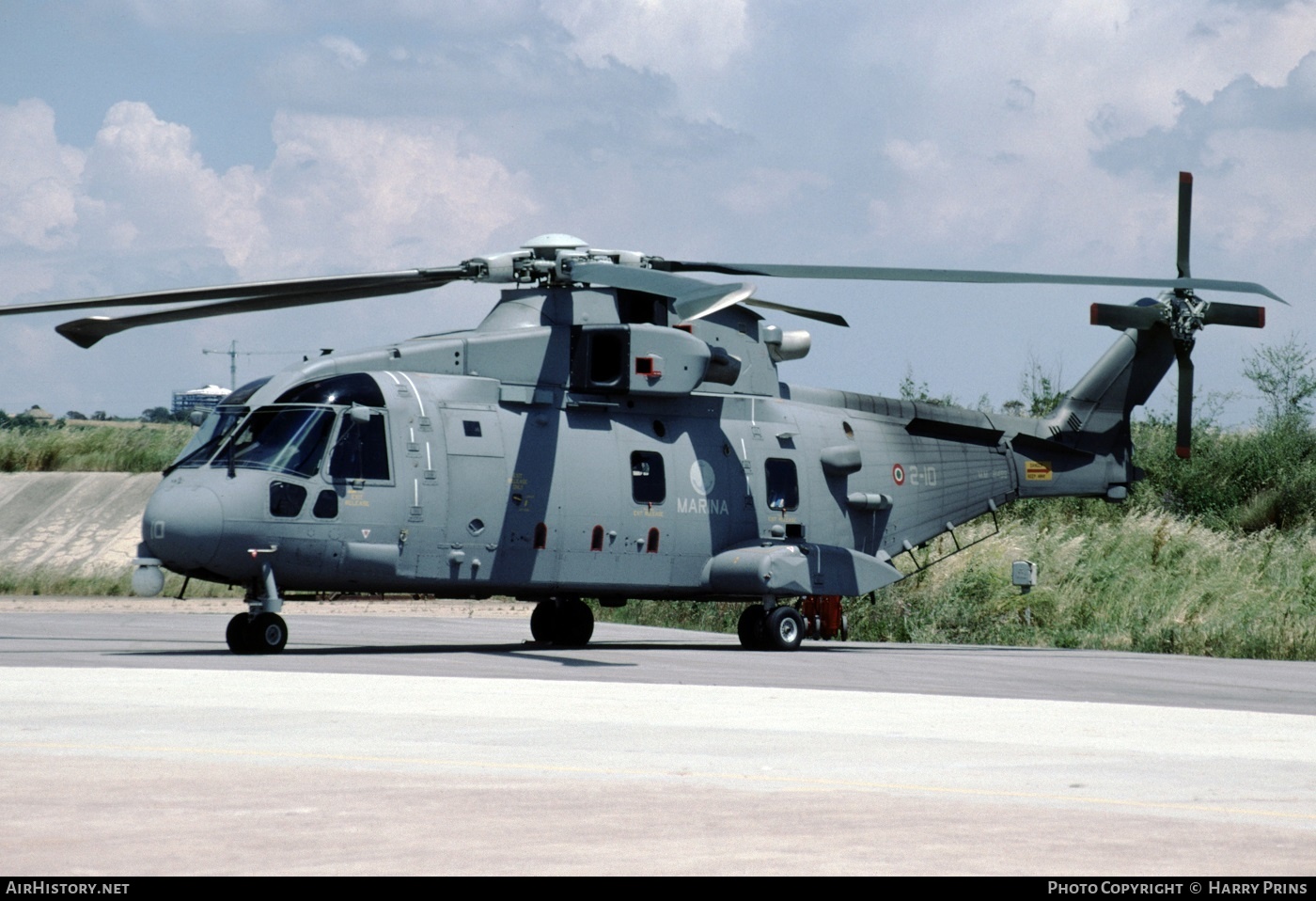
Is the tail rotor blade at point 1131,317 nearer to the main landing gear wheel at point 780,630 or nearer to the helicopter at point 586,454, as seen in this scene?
the helicopter at point 586,454

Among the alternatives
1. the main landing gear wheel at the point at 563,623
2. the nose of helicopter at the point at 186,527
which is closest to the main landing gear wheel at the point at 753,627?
the main landing gear wheel at the point at 563,623

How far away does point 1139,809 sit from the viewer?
8062mm

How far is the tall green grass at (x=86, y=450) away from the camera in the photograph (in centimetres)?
5122

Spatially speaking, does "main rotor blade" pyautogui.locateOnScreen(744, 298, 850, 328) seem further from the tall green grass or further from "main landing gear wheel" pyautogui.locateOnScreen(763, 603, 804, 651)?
the tall green grass

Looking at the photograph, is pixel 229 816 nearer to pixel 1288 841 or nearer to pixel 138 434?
pixel 1288 841

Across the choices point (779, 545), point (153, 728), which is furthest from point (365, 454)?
point (153, 728)

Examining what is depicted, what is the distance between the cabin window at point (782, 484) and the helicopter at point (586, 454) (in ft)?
0.10

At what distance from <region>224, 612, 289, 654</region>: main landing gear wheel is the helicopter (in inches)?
0.9

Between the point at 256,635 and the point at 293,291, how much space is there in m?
3.99

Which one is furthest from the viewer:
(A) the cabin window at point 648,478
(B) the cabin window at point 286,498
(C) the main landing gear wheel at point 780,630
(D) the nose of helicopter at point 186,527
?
(C) the main landing gear wheel at point 780,630

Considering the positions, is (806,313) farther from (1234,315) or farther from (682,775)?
(682,775)

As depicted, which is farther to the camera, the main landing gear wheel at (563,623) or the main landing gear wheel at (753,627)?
the main landing gear wheel at (563,623)

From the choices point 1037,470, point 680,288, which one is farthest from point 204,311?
point 1037,470

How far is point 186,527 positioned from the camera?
17.8 m
